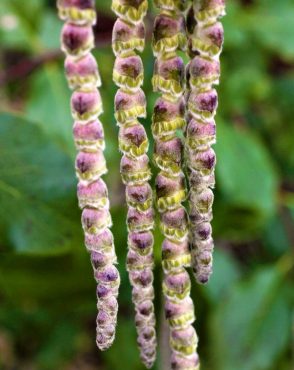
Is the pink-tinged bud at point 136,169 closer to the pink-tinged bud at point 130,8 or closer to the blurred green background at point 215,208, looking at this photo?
the pink-tinged bud at point 130,8

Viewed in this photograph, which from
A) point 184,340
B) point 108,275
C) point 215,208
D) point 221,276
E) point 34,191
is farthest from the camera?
point 221,276

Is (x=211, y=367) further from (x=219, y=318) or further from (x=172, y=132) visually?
(x=172, y=132)

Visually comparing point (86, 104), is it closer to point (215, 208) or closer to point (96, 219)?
point (96, 219)

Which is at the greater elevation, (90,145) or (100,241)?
(90,145)

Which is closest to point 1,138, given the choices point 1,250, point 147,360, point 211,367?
point 1,250

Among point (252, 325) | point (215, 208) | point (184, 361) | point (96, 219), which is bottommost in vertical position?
point (252, 325)

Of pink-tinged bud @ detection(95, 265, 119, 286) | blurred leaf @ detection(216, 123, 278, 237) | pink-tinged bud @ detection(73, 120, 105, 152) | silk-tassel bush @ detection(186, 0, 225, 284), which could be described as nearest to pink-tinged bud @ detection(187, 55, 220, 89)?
silk-tassel bush @ detection(186, 0, 225, 284)

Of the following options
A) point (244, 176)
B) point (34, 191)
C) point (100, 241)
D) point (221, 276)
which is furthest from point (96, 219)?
point (221, 276)

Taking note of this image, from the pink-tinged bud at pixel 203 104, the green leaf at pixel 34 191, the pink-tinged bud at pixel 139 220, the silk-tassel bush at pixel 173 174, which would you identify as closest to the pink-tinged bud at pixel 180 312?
the silk-tassel bush at pixel 173 174
